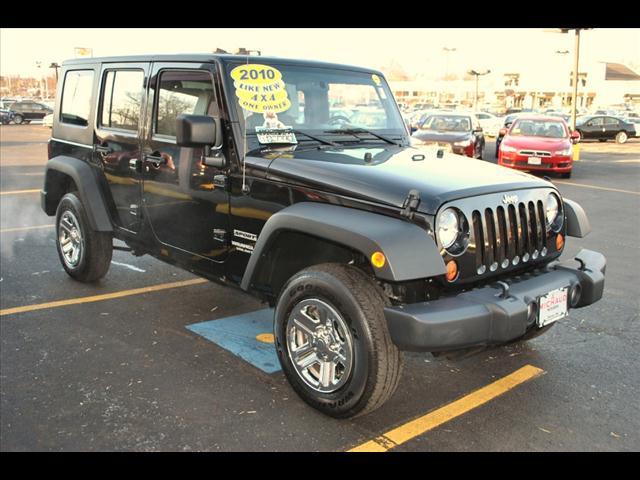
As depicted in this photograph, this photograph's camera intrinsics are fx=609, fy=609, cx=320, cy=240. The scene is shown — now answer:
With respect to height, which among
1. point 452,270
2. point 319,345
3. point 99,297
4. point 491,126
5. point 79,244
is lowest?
point 99,297

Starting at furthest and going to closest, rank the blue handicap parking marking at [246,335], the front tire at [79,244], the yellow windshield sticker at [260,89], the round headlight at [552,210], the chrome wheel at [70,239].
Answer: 1. the chrome wheel at [70,239]
2. the front tire at [79,244]
3. the blue handicap parking marking at [246,335]
4. the yellow windshield sticker at [260,89]
5. the round headlight at [552,210]

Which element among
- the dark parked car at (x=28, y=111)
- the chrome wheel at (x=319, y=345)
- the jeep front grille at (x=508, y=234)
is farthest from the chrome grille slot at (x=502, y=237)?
the dark parked car at (x=28, y=111)

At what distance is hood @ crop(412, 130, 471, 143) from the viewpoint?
1609 centimetres

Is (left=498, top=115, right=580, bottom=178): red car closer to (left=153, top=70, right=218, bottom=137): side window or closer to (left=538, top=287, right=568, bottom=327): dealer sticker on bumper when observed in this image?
(left=153, top=70, right=218, bottom=137): side window

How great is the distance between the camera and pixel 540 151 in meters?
15.2

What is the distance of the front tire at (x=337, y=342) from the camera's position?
3.10 metres

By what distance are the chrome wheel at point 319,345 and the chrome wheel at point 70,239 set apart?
2.92 meters

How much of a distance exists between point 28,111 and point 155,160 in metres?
40.3

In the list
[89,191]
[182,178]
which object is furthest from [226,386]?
[89,191]

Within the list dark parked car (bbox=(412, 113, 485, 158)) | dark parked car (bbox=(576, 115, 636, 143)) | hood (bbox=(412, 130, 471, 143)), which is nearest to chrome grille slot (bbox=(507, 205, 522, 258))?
dark parked car (bbox=(412, 113, 485, 158))

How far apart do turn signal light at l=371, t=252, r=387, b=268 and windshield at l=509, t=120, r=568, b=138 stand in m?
14.5

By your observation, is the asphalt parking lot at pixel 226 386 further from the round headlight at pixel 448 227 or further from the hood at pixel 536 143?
the hood at pixel 536 143

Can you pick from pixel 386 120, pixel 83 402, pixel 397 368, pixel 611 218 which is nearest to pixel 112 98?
pixel 386 120

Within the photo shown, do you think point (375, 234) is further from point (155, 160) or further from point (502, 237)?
point (155, 160)
